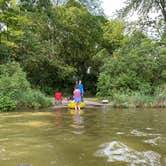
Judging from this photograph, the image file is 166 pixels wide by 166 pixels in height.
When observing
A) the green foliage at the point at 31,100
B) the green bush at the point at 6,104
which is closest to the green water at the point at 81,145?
the green bush at the point at 6,104

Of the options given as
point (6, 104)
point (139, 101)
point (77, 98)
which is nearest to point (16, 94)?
point (6, 104)

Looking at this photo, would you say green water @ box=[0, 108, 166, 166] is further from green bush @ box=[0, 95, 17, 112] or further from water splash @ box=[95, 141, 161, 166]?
green bush @ box=[0, 95, 17, 112]

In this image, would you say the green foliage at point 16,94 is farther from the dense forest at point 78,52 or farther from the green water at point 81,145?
the green water at point 81,145

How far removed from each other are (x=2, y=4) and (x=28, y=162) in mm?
18386

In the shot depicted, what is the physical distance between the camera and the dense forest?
9036 mm

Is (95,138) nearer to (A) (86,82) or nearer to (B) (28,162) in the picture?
(B) (28,162)

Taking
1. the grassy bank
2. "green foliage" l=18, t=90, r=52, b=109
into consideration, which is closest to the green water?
"green foliage" l=18, t=90, r=52, b=109

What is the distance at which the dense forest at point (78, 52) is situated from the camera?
356 inches

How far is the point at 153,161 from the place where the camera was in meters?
6.34

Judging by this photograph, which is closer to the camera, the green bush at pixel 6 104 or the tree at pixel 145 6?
the tree at pixel 145 6

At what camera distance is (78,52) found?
35.2 metres

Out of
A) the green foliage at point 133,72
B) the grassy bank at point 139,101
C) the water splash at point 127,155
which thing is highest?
the green foliage at point 133,72

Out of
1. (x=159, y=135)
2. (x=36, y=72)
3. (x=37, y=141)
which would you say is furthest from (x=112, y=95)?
(x=37, y=141)

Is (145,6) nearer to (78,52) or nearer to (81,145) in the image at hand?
(81,145)
